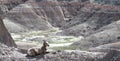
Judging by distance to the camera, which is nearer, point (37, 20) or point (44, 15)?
point (37, 20)

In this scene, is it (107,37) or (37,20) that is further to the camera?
(37,20)

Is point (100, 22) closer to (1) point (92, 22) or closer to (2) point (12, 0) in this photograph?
(1) point (92, 22)

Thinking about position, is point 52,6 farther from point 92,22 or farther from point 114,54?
point 114,54

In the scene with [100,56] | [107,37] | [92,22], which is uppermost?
[100,56]

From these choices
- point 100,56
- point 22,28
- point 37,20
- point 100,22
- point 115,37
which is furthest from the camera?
point 37,20

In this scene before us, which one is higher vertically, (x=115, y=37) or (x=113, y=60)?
A: (x=113, y=60)

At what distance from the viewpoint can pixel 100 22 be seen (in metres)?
99.8

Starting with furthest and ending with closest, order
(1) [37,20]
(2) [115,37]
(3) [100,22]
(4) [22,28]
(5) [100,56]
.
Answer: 1. (1) [37,20]
2. (4) [22,28]
3. (3) [100,22]
4. (2) [115,37]
5. (5) [100,56]

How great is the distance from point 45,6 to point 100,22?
4206 centimetres

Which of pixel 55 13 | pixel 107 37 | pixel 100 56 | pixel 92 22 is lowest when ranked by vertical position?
pixel 55 13

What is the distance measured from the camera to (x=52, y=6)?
138m

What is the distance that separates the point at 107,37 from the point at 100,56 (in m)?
45.2

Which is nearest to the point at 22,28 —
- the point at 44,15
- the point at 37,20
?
the point at 37,20

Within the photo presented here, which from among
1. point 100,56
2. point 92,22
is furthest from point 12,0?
point 100,56
